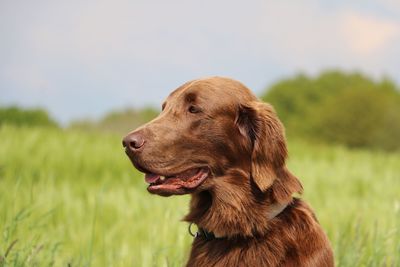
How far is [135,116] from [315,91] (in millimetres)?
19512

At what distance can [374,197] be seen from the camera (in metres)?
10.4

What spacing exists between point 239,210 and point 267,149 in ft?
1.14

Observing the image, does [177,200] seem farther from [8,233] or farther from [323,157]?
[323,157]

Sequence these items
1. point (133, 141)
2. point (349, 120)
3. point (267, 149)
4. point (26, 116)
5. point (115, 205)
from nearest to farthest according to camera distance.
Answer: point (133, 141), point (267, 149), point (115, 205), point (26, 116), point (349, 120)

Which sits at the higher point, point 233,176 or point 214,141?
point 214,141

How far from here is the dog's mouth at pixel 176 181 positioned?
10.7 feet

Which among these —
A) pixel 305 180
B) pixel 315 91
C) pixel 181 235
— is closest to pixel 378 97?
pixel 315 91

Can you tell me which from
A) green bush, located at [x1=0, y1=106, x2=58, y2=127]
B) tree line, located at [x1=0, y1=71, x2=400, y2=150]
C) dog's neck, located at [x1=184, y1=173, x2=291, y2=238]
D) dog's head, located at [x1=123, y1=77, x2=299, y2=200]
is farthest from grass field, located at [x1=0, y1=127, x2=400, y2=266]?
tree line, located at [x1=0, y1=71, x2=400, y2=150]

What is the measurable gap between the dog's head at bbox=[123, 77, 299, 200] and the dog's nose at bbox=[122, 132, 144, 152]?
0.30ft

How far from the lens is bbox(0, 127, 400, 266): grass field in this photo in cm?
439

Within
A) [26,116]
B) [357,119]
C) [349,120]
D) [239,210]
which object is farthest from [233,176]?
[357,119]

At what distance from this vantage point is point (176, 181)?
10.8 feet

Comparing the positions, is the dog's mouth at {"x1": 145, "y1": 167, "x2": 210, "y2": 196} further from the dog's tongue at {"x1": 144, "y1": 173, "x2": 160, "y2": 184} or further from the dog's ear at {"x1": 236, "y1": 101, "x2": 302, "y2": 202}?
the dog's ear at {"x1": 236, "y1": 101, "x2": 302, "y2": 202}

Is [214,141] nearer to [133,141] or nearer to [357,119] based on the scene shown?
[133,141]
